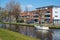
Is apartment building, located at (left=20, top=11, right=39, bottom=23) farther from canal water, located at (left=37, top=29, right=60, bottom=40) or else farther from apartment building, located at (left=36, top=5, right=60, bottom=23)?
canal water, located at (left=37, top=29, right=60, bottom=40)

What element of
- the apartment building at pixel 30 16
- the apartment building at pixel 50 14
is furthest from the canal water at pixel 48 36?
the apartment building at pixel 30 16

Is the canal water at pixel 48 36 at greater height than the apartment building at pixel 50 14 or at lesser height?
lesser

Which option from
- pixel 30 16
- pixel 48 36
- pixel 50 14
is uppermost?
pixel 50 14

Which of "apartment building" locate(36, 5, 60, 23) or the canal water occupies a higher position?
"apartment building" locate(36, 5, 60, 23)

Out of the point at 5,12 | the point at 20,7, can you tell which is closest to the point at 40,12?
the point at 20,7

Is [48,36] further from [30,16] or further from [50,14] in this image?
[30,16]

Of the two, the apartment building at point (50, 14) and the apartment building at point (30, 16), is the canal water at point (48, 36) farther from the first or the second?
the apartment building at point (30, 16)

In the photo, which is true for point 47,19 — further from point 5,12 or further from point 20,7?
point 5,12

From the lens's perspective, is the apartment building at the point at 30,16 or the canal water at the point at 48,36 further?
the apartment building at the point at 30,16

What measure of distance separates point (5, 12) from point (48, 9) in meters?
29.8

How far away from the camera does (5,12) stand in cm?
12594

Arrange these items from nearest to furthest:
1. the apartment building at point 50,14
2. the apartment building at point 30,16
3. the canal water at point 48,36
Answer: the canal water at point 48,36 → the apartment building at point 50,14 → the apartment building at point 30,16

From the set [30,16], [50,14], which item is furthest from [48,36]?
[30,16]

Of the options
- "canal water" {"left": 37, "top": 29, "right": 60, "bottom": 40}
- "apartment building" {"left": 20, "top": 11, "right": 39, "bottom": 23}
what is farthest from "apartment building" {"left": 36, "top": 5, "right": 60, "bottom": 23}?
"canal water" {"left": 37, "top": 29, "right": 60, "bottom": 40}
